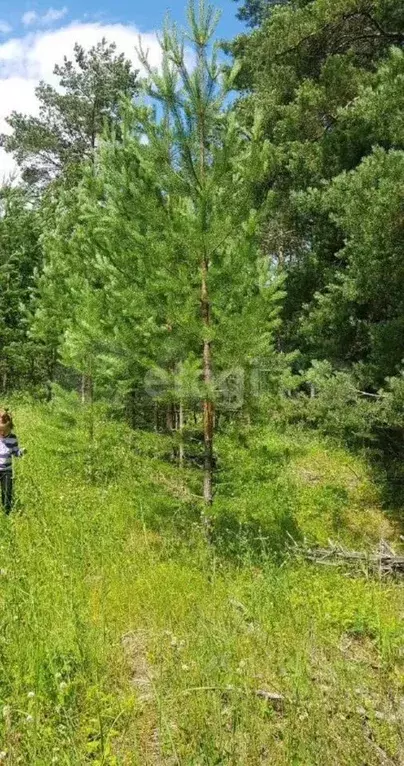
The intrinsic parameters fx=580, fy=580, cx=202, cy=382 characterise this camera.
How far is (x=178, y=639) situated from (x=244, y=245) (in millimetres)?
3942

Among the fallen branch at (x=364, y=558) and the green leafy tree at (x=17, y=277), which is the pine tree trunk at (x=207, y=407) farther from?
the green leafy tree at (x=17, y=277)

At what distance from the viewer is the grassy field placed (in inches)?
122

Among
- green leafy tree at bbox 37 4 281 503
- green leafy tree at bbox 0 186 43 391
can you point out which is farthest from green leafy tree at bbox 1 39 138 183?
green leafy tree at bbox 37 4 281 503

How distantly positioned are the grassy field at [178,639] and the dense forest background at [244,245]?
0.94 metres

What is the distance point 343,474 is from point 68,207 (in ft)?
31.8

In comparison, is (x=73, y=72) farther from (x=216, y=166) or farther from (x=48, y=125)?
(x=216, y=166)

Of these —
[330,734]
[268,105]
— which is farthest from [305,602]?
[268,105]

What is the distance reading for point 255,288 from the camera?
23.2 ft

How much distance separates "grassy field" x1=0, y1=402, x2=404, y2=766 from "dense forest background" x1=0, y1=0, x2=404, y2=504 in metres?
0.94

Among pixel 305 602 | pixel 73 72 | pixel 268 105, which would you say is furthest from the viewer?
pixel 73 72

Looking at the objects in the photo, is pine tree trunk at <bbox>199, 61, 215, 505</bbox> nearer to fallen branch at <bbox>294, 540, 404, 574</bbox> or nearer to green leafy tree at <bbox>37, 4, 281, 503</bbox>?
green leafy tree at <bbox>37, 4, 281, 503</bbox>

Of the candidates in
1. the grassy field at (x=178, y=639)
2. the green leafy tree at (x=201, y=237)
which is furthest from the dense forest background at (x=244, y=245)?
the grassy field at (x=178, y=639)

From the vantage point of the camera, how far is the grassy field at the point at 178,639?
310 cm

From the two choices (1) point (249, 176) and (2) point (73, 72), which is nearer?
(1) point (249, 176)
